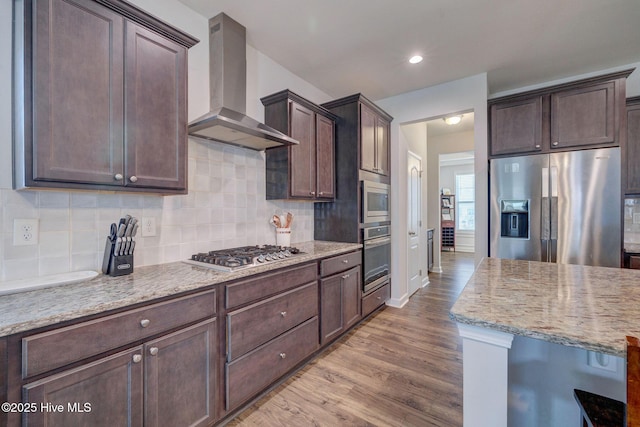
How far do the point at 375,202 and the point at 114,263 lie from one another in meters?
2.51

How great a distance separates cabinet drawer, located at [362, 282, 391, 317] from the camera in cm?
298

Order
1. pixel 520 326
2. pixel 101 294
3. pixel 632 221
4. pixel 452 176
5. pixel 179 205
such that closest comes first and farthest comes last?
pixel 520 326, pixel 101 294, pixel 179 205, pixel 632 221, pixel 452 176

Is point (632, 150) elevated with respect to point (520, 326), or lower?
elevated

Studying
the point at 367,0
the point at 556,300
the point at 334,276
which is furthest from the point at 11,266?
the point at 367,0

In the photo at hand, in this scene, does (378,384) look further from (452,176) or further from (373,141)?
(452,176)

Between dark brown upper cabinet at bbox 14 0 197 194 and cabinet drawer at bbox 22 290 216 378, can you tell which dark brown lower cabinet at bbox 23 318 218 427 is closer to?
cabinet drawer at bbox 22 290 216 378

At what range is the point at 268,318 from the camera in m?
1.81

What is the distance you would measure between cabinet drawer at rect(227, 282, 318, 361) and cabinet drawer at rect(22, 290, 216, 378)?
249mm

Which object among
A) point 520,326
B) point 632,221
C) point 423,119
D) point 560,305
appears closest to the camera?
point 520,326

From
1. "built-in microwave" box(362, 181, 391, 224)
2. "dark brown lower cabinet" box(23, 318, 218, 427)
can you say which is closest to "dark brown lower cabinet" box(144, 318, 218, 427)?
"dark brown lower cabinet" box(23, 318, 218, 427)

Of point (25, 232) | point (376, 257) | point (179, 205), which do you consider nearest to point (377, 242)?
point (376, 257)

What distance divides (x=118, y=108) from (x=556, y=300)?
2.22 m

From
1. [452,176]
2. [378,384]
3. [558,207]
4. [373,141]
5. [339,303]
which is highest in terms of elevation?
[452,176]

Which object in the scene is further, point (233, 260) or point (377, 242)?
point (377, 242)
